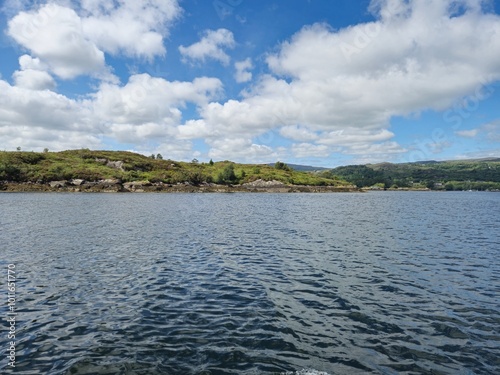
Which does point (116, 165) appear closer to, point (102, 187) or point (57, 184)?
point (102, 187)

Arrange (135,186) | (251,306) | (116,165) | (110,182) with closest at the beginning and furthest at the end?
(251,306) < (110,182) < (135,186) < (116,165)

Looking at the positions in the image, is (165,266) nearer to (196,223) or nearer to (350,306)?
(350,306)

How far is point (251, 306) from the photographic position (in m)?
20.0

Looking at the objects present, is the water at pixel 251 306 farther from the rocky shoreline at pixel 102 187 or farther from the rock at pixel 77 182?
the rock at pixel 77 182

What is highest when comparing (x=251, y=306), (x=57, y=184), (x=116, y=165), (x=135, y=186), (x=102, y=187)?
(x=116, y=165)

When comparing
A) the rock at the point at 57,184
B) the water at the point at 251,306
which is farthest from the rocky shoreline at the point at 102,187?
the water at the point at 251,306

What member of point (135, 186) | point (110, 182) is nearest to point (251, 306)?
point (135, 186)

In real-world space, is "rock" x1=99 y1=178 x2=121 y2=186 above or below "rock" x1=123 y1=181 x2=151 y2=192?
above

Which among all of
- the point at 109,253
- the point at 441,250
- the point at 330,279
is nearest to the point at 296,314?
the point at 330,279

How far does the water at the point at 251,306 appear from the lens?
1381 cm

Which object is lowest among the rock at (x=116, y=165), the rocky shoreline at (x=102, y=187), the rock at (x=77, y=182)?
the rocky shoreline at (x=102, y=187)

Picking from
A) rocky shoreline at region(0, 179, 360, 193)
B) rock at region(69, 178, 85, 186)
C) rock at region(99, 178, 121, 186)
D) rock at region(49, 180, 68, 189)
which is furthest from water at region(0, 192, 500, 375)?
rock at region(99, 178, 121, 186)

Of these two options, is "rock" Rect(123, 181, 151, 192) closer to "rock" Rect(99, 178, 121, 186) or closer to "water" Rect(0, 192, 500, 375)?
"rock" Rect(99, 178, 121, 186)

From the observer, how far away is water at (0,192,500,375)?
13.8 metres
